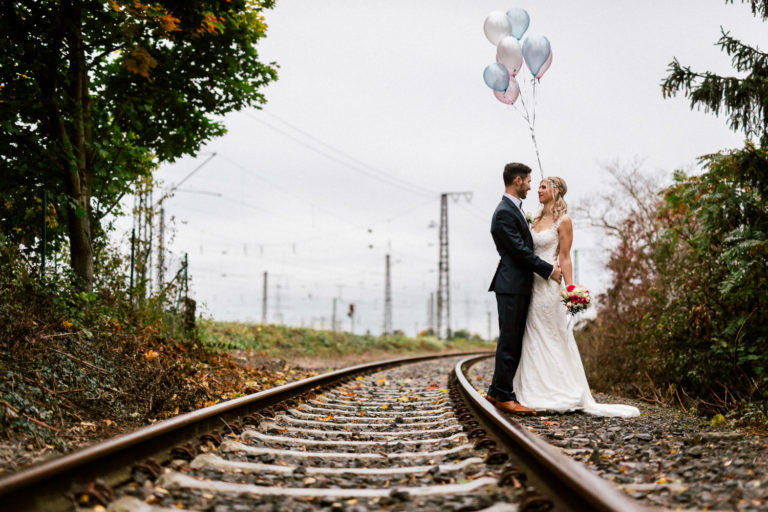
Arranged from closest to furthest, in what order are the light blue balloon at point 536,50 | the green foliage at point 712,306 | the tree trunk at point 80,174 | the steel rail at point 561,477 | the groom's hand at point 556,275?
1. the steel rail at point 561,477
2. the groom's hand at point 556,275
3. the green foliage at point 712,306
4. the light blue balloon at point 536,50
5. the tree trunk at point 80,174

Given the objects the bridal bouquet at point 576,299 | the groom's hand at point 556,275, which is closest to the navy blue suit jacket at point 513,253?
the groom's hand at point 556,275

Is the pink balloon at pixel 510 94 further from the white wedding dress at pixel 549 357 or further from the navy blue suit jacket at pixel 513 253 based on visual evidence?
the white wedding dress at pixel 549 357

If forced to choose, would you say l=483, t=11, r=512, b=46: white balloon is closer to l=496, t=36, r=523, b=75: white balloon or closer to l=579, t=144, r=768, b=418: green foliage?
l=496, t=36, r=523, b=75: white balloon

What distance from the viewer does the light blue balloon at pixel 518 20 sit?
23.0 feet

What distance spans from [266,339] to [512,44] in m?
13.3

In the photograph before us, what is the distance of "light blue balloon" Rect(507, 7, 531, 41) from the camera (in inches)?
276

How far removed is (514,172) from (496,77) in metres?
1.56

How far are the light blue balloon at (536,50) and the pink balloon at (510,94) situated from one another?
1.06ft

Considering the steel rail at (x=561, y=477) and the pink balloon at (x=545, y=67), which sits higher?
the pink balloon at (x=545, y=67)

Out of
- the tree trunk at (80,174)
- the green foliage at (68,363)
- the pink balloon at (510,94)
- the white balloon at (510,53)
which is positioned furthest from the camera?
the tree trunk at (80,174)

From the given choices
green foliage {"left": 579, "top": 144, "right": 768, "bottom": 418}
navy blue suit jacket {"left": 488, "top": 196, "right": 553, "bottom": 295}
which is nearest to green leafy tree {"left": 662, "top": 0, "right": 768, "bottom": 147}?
green foliage {"left": 579, "top": 144, "right": 768, "bottom": 418}

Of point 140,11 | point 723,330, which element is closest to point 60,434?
point 140,11

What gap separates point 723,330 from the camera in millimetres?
6848

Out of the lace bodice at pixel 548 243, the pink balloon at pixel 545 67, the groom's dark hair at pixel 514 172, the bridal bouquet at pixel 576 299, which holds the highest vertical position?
the pink balloon at pixel 545 67
